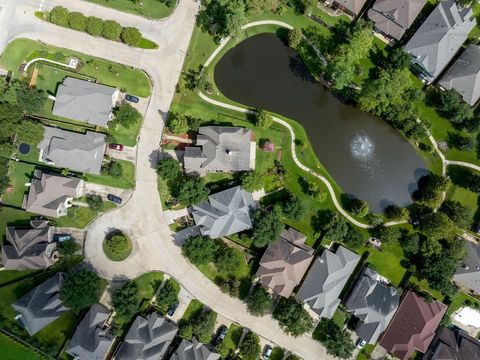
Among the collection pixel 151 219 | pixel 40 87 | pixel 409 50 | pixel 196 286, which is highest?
pixel 409 50

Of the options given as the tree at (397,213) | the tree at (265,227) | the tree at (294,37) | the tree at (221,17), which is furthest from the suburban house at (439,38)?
the tree at (265,227)

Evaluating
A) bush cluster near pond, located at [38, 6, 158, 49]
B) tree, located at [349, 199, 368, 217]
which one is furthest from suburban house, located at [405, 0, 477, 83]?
bush cluster near pond, located at [38, 6, 158, 49]

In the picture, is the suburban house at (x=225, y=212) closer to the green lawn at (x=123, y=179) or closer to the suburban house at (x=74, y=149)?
the green lawn at (x=123, y=179)

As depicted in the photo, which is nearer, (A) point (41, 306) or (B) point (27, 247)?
(A) point (41, 306)

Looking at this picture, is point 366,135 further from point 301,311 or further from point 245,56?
point 301,311

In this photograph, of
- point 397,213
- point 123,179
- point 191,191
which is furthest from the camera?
point 123,179

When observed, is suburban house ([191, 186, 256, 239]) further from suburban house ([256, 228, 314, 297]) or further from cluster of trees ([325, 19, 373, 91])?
cluster of trees ([325, 19, 373, 91])

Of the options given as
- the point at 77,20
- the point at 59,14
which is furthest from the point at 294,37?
the point at 59,14

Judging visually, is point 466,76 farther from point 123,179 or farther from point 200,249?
point 123,179

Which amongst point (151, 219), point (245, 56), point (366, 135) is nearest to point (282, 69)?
point (245, 56)
